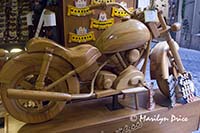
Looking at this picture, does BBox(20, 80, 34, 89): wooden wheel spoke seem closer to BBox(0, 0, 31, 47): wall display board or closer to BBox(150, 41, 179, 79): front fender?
BBox(150, 41, 179, 79): front fender

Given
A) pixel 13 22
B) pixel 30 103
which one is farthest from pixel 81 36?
pixel 30 103

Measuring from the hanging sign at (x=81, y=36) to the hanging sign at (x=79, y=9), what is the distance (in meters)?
0.13

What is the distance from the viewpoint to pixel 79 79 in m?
1.45

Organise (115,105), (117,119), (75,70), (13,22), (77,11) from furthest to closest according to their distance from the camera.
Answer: (13,22), (77,11), (115,105), (117,119), (75,70)

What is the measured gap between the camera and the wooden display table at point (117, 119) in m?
1.41

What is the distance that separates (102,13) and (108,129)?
1031 mm

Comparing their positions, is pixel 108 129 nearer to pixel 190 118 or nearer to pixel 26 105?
pixel 26 105

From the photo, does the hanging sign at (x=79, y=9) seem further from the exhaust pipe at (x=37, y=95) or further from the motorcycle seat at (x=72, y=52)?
the exhaust pipe at (x=37, y=95)

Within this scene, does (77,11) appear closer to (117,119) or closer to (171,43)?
(171,43)

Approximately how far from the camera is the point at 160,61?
1637 mm

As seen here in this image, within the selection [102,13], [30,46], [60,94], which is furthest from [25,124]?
[102,13]

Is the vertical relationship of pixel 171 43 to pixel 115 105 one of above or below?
above

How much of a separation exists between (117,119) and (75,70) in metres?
0.39

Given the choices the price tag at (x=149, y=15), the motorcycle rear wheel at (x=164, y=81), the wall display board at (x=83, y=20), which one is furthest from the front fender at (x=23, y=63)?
the wall display board at (x=83, y=20)
